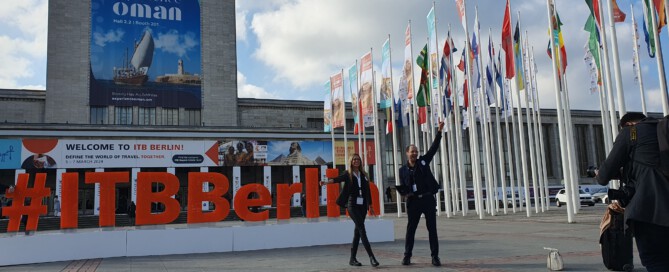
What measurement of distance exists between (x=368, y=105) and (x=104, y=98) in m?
34.1

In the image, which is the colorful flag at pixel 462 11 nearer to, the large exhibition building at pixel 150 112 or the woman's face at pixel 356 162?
the woman's face at pixel 356 162

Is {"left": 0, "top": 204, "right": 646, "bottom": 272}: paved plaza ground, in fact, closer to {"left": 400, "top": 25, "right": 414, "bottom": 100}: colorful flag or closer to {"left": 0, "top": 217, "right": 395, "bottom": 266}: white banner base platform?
{"left": 0, "top": 217, "right": 395, "bottom": 266}: white banner base platform

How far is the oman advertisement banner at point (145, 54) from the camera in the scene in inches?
2013

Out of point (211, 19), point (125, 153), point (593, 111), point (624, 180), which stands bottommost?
point (624, 180)

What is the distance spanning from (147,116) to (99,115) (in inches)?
170

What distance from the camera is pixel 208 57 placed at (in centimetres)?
5556

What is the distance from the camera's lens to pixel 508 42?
24297 millimetres

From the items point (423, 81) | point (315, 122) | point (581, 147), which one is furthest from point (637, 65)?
point (581, 147)

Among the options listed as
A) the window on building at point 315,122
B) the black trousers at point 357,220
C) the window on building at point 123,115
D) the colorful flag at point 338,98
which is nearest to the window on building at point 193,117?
the window on building at point 123,115

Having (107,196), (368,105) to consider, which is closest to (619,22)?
(368,105)

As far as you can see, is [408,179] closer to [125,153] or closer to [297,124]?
[125,153]

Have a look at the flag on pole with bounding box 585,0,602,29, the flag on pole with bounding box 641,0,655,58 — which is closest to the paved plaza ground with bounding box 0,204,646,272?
the flag on pole with bounding box 585,0,602,29

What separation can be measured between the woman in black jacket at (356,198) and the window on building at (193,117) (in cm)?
4643

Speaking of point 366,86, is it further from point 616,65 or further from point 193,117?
point 193,117
